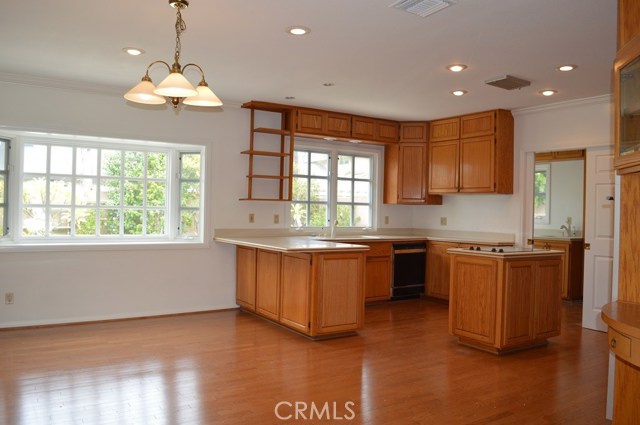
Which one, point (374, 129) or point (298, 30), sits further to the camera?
point (374, 129)

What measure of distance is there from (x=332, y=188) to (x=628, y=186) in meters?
4.60

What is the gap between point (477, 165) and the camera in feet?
20.5

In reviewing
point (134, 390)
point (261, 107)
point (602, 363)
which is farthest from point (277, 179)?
point (602, 363)

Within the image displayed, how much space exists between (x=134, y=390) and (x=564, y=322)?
15.3 feet

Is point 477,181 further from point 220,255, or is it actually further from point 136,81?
point 136,81

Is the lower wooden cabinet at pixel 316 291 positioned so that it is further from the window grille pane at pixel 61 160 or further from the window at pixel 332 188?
the window grille pane at pixel 61 160

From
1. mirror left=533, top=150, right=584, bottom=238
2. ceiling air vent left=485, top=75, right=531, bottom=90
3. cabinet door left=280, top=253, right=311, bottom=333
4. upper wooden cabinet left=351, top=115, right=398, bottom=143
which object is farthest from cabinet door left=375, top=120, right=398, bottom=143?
cabinet door left=280, top=253, right=311, bottom=333

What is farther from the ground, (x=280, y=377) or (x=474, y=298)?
(x=474, y=298)

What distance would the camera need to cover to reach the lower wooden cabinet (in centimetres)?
452

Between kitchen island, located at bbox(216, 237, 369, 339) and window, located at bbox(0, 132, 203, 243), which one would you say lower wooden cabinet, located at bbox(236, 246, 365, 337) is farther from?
window, located at bbox(0, 132, 203, 243)

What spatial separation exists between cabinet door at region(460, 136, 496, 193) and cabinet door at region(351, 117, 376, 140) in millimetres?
1183

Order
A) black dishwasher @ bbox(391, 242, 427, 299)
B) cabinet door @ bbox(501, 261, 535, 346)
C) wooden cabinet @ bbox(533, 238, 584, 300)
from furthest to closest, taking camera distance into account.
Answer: wooden cabinet @ bbox(533, 238, 584, 300) → black dishwasher @ bbox(391, 242, 427, 299) → cabinet door @ bbox(501, 261, 535, 346)

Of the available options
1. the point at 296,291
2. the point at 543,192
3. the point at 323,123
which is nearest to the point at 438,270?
the point at 323,123

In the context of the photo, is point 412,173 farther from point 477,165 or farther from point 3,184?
point 3,184
